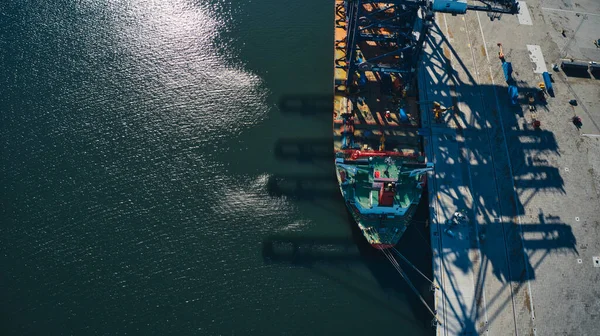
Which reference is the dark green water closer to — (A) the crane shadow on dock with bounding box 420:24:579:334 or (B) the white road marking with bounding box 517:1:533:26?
(A) the crane shadow on dock with bounding box 420:24:579:334

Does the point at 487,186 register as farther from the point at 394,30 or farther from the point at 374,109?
the point at 394,30

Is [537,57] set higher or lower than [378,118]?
higher

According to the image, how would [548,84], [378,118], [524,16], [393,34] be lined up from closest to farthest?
[378,118] < [393,34] < [548,84] < [524,16]

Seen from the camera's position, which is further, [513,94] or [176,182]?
[513,94]

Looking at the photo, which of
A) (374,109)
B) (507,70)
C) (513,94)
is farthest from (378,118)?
(507,70)

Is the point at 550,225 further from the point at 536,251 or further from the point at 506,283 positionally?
the point at 506,283

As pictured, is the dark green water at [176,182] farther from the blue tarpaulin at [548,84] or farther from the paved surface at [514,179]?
the blue tarpaulin at [548,84]

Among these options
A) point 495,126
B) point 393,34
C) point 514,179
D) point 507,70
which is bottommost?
point 514,179
